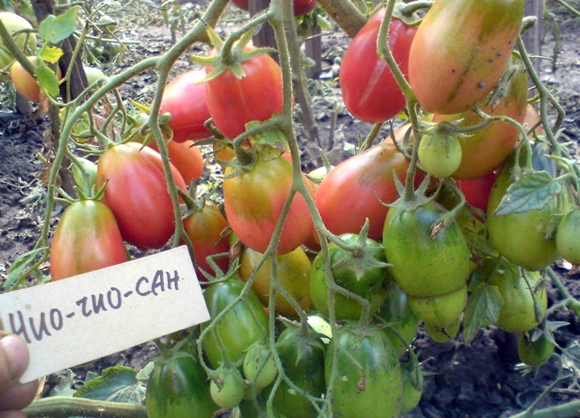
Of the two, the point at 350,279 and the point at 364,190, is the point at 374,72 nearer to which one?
the point at 364,190

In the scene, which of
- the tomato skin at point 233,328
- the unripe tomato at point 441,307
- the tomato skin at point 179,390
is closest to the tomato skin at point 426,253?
the unripe tomato at point 441,307

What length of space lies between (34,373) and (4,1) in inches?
56.1

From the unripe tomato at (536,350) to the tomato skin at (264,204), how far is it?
21.7 inches

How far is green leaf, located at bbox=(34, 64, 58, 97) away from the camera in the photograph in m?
0.92

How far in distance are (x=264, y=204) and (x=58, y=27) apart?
51 cm

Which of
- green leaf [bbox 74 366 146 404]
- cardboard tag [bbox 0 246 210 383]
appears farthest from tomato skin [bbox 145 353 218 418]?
green leaf [bbox 74 366 146 404]

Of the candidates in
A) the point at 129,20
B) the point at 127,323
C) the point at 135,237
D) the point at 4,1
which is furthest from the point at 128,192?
the point at 129,20

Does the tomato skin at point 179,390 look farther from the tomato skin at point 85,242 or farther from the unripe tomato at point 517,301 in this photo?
the unripe tomato at point 517,301

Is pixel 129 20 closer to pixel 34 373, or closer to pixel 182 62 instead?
pixel 182 62

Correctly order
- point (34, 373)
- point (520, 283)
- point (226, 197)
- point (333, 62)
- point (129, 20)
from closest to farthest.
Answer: point (34, 373) < point (226, 197) < point (520, 283) < point (333, 62) < point (129, 20)

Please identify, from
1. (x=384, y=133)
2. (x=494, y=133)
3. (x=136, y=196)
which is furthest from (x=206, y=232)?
(x=384, y=133)

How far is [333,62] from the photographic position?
12.6 feet

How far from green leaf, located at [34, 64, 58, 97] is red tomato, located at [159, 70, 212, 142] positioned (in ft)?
0.67

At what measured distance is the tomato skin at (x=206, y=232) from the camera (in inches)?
36.1
